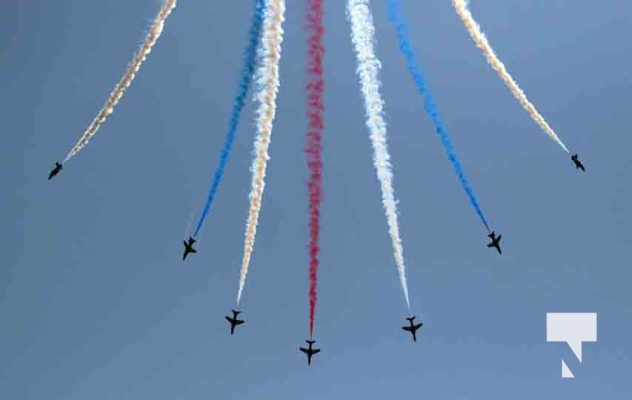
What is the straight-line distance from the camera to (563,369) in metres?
40.5

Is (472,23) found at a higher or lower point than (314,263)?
higher

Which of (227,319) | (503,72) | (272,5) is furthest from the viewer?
(227,319)

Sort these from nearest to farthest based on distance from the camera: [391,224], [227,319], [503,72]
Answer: [503,72], [391,224], [227,319]

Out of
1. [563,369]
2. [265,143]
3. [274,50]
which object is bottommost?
[563,369]

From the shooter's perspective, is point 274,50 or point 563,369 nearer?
point 274,50

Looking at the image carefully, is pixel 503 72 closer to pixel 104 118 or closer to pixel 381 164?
pixel 381 164

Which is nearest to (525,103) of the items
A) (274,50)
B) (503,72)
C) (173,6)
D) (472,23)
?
(503,72)

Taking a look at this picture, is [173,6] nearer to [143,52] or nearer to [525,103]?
[143,52]

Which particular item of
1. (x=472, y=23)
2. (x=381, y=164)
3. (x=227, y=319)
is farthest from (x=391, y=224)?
(x=227, y=319)

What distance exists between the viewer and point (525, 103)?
97.9 ft

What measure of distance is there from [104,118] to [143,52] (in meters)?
3.34

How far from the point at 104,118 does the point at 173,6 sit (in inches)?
216

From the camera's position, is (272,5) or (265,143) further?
(265,143)

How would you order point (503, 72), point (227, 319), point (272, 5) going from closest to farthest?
point (272, 5)
point (503, 72)
point (227, 319)
